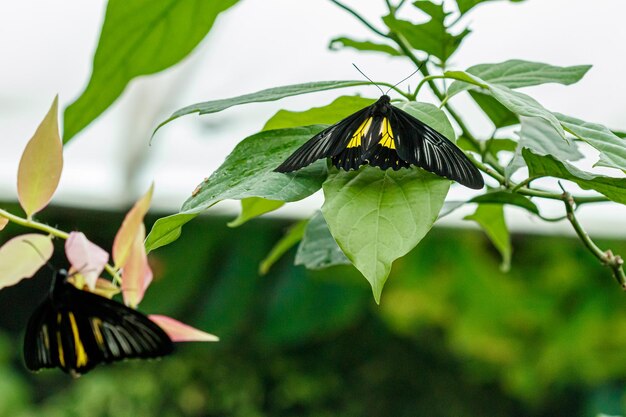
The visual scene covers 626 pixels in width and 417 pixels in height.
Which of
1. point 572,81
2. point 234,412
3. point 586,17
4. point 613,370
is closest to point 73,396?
point 234,412

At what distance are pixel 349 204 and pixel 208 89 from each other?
289 centimetres

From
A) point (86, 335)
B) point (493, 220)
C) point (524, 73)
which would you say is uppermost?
point (524, 73)

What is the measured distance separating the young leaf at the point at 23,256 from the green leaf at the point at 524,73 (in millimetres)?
280

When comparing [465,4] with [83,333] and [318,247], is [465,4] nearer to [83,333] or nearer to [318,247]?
[318,247]

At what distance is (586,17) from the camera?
2951mm

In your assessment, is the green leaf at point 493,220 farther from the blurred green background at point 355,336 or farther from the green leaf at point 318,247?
the blurred green background at point 355,336

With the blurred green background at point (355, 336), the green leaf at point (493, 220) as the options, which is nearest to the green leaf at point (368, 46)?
the green leaf at point (493, 220)

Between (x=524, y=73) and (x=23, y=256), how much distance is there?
352 millimetres

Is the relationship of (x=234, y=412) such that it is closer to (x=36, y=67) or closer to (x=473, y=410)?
(x=473, y=410)

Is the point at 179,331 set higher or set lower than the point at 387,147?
lower

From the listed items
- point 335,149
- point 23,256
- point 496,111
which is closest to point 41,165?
point 23,256

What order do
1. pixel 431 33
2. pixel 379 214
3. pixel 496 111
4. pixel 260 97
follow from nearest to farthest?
pixel 379 214, pixel 260 97, pixel 431 33, pixel 496 111

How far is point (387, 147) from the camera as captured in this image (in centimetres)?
43

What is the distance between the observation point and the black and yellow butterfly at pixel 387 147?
0.41 m
